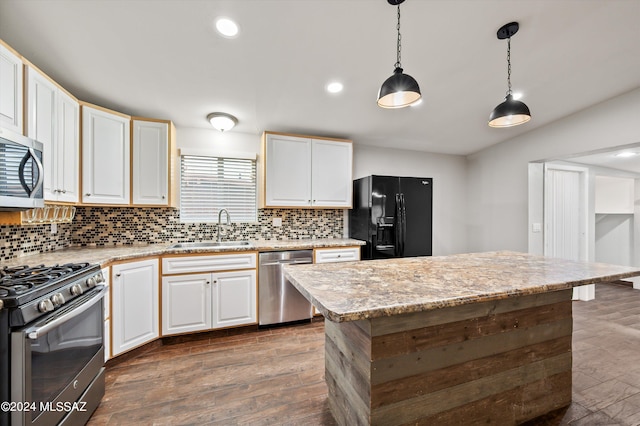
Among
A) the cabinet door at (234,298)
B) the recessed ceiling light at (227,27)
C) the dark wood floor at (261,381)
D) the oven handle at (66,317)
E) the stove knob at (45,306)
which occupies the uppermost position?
the recessed ceiling light at (227,27)

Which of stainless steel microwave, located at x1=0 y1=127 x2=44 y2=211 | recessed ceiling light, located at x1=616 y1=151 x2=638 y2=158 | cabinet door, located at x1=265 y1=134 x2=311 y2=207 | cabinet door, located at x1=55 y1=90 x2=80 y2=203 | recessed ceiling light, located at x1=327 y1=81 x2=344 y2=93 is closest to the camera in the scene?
stainless steel microwave, located at x1=0 y1=127 x2=44 y2=211

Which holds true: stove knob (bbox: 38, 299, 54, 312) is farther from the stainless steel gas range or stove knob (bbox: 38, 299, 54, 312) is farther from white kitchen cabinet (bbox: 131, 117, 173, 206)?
white kitchen cabinet (bbox: 131, 117, 173, 206)

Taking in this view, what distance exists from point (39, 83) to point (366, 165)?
11.5 ft

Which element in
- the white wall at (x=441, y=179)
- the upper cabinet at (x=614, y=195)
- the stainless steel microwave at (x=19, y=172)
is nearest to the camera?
the stainless steel microwave at (x=19, y=172)

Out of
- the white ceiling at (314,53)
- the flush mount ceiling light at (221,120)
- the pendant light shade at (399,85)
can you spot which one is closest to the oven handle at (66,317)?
the white ceiling at (314,53)

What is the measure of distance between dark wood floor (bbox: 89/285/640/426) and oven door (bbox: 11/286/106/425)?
271mm

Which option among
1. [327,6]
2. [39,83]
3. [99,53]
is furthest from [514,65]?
[39,83]

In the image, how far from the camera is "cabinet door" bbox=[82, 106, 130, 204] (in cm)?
236

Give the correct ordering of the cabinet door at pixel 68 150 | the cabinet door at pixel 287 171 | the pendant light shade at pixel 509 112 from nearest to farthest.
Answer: the pendant light shade at pixel 509 112 < the cabinet door at pixel 68 150 < the cabinet door at pixel 287 171

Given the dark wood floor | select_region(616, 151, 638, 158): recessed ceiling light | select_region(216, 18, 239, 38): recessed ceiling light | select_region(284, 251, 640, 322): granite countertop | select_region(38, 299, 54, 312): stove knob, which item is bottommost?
the dark wood floor

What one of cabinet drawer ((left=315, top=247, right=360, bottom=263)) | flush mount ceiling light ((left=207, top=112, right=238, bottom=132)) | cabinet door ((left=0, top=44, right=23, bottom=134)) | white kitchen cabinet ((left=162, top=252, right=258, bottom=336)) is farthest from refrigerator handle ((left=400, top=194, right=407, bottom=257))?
cabinet door ((left=0, top=44, right=23, bottom=134))

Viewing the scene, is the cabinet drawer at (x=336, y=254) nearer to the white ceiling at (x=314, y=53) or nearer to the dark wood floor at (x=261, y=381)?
the dark wood floor at (x=261, y=381)

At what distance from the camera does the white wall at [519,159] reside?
114 inches

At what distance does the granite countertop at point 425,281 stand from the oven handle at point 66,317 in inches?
45.7
